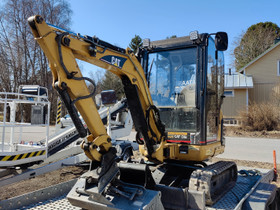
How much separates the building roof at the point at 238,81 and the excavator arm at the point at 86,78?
20.7 metres

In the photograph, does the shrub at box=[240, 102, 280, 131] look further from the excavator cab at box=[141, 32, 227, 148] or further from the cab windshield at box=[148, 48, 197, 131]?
the cab windshield at box=[148, 48, 197, 131]

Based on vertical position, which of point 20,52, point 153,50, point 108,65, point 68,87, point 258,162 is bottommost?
point 258,162

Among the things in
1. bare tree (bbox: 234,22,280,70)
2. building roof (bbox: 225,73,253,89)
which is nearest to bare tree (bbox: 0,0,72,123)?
building roof (bbox: 225,73,253,89)

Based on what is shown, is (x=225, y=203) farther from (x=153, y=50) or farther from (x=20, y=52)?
(x=20, y=52)

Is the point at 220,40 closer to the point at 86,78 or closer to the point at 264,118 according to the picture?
the point at 86,78

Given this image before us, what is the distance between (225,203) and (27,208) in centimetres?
285

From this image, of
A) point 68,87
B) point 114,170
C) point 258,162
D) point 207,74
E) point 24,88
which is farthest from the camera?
point 258,162

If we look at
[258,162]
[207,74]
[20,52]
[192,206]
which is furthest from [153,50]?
[20,52]

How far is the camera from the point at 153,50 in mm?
5023

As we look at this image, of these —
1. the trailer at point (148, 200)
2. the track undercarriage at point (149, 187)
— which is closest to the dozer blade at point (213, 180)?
the track undercarriage at point (149, 187)

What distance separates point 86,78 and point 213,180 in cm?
245

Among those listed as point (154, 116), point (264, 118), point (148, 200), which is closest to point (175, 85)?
point (154, 116)

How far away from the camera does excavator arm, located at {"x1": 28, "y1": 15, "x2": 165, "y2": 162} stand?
2785 mm

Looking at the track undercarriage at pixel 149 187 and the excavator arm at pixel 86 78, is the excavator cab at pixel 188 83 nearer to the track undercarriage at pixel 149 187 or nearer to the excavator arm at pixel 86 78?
the track undercarriage at pixel 149 187
